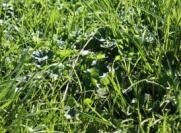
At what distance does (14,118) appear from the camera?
1.91m

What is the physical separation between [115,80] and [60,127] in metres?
0.36

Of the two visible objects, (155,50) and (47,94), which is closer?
(47,94)

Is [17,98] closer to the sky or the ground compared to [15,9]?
closer to the ground

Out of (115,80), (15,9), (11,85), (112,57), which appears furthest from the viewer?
(15,9)

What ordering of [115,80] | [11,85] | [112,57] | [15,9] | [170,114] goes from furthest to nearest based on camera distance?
[15,9], [112,57], [115,80], [170,114], [11,85]

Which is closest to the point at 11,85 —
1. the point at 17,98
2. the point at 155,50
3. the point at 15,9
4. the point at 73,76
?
the point at 17,98

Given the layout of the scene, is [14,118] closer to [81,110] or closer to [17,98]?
[17,98]

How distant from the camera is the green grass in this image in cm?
193

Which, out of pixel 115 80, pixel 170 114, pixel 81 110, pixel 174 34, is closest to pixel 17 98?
pixel 81 110

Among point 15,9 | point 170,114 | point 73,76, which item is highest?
point 15,9

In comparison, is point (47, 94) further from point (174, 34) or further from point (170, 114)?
point (174, 34)

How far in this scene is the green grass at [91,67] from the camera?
193cm

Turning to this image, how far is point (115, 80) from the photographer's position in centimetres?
216

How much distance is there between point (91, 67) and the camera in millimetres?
2240
